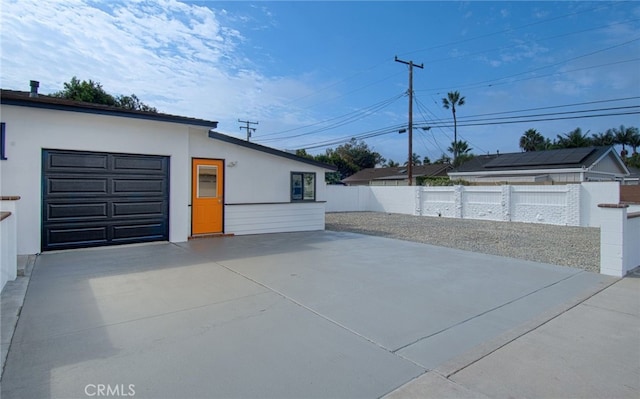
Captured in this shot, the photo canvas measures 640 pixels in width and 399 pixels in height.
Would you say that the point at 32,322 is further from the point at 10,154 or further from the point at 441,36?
the point at 441,36

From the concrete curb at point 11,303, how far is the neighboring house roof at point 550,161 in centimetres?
2677

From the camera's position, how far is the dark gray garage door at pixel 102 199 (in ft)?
23.6

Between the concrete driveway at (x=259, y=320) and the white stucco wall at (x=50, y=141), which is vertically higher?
the white stucco wall at (x=50, y=141)

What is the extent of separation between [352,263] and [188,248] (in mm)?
3966

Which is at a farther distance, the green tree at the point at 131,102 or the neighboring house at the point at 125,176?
the green tree at the point at 131,102

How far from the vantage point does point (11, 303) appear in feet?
13.1

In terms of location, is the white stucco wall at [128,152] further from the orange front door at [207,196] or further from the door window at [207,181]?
the door window at [207,181]

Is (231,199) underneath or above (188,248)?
above

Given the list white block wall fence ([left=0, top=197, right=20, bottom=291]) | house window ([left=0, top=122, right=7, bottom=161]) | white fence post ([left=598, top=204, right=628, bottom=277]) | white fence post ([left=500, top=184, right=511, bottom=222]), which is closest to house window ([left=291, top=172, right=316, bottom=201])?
house window ([left=0, top=122, right=7, bottom=161])

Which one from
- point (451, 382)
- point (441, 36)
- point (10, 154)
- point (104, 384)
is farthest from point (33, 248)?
point (441, 36)

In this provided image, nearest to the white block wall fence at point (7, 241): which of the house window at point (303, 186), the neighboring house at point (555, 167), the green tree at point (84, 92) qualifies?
the house window at point (303, 186)

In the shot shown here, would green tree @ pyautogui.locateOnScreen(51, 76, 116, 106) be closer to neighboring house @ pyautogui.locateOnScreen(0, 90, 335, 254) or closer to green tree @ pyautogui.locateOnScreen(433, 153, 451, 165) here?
neighboring house @ pyautogui.locateOnScreen(0, 90, 335, 254)

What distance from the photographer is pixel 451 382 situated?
2.54 m

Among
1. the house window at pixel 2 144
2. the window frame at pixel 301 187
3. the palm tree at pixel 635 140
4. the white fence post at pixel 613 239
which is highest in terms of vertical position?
the palm tree at pixel 635 140
